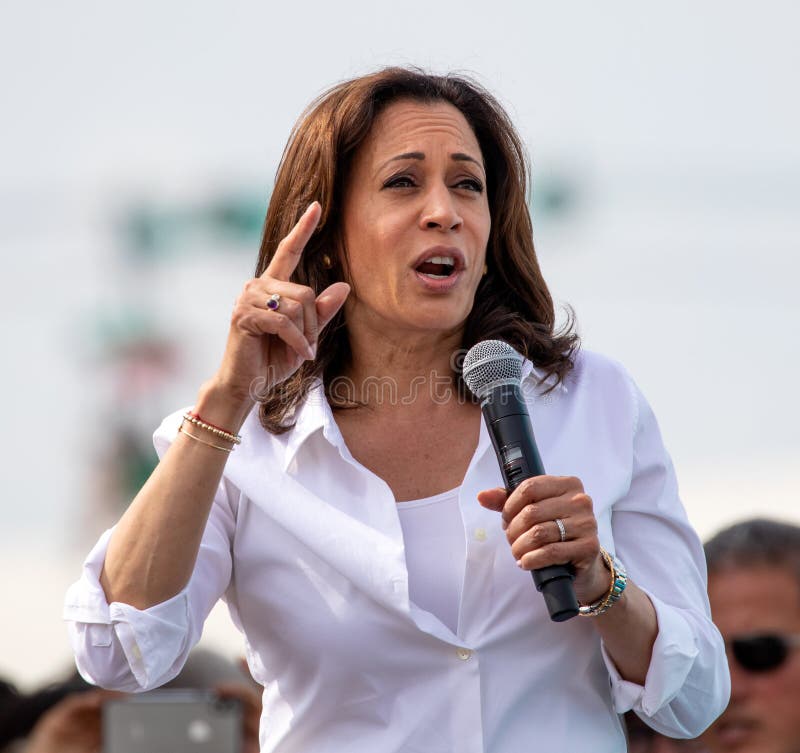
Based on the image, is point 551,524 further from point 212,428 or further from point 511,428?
point 212,428

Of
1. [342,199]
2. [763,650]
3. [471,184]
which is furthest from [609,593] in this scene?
[763,650]

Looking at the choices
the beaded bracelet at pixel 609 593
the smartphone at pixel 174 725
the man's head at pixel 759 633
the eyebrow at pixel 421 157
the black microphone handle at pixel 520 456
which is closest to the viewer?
the black microphone handle at pixel 520 456

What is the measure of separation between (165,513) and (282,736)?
1.58 feet

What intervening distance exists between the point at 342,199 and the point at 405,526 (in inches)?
29.9

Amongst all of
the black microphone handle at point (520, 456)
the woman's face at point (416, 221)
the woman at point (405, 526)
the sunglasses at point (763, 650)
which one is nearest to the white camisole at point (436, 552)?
the woman at point (405, 526)

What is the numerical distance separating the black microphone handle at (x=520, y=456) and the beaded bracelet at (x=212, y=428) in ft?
1.55

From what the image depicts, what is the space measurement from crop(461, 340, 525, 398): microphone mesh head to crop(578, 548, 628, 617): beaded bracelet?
1.11 feet

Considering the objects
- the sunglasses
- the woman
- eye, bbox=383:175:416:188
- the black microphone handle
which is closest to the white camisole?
the woman

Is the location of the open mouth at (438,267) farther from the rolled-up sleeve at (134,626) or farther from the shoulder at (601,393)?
the rolled-up sleeve at (134,626)

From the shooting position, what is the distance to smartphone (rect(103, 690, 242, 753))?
3.66 m

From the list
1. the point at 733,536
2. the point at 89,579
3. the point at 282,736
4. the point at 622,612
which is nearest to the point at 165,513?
the point at 89,579

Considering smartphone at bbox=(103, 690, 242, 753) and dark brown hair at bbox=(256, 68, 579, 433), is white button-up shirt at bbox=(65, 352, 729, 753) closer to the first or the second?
dark brown hair at bbox=(256, 68, 579, 433)

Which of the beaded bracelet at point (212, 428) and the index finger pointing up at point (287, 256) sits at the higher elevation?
the index finger pointing up at point (287, 256)

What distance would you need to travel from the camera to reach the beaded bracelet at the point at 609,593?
2.16 metres
